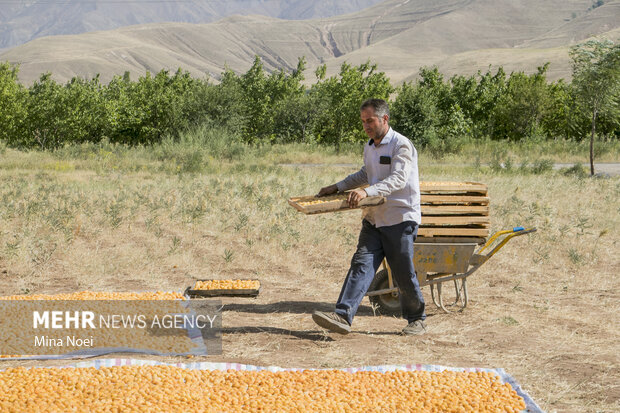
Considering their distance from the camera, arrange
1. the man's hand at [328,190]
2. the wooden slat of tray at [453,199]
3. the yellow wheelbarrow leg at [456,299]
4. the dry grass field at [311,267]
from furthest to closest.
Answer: the yellow wheelbarrow leg at [456,299], the wooden slat of tray at [453,199], the man's hand at [328,190], the dry grass field at [311,267]

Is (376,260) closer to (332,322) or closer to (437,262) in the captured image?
(332,322)

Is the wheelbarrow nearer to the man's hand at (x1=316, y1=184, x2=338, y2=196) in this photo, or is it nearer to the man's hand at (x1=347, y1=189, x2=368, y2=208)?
the man's hand at (x1=316, y1=184, x2=338, y2=196)

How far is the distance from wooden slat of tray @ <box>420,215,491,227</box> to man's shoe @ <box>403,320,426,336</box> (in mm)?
1109

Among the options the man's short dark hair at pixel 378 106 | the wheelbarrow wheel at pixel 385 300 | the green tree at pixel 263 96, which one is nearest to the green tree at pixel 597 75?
the wheelbarrow wheel at pixel 385 300

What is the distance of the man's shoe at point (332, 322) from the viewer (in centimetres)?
538

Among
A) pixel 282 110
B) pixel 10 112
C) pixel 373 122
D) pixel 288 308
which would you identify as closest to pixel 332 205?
pixel 373 122

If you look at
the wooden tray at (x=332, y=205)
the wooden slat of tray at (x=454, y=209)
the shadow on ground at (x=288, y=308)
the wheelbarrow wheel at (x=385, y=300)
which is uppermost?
the wooden tray at (x=332, y=205)

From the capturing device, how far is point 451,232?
21.2 feet

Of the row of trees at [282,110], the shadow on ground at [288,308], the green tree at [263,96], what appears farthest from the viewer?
the green tree at [263,96]

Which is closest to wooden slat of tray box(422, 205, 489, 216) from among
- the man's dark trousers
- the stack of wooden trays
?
the stack of wooden trays

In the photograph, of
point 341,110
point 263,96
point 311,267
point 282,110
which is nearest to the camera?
A: point 311,267

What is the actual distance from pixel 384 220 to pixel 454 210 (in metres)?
1.42

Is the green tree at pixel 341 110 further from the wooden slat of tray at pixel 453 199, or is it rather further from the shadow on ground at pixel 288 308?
the wooden slat of tray at pixel 453 199

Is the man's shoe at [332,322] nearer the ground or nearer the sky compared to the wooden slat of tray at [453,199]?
nearer the ground
